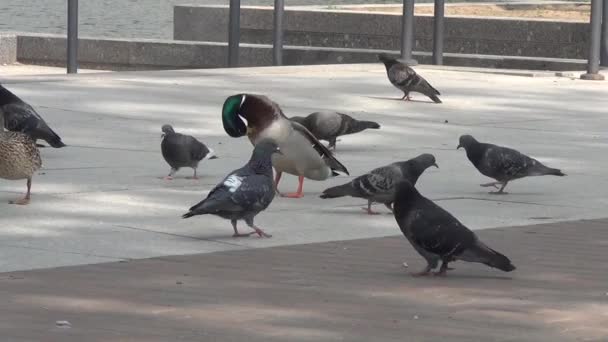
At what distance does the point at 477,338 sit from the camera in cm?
666

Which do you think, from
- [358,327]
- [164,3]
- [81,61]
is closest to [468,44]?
[81,61]

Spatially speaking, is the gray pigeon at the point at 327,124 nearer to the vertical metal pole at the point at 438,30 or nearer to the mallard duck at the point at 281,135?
the mallard duck at the point at 281,135

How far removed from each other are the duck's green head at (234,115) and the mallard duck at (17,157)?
4.94ft

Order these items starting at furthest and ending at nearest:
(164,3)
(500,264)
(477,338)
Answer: (164,3), (500,264), (477,338)

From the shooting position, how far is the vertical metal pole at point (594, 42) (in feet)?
70.2

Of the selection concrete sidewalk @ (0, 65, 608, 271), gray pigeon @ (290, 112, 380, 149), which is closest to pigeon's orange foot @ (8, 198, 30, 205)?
concrete sidewalk @ (0, 65, 608, 271)

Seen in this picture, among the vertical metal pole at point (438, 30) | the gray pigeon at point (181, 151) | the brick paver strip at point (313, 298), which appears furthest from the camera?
the vertical metal pole at point (438, 30)

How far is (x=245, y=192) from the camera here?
9.02 meters

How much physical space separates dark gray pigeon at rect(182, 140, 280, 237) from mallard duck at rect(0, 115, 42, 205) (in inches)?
75.6

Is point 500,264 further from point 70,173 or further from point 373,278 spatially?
point 70,173

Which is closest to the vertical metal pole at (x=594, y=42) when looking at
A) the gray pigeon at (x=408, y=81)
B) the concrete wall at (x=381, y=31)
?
the gray pigeon at (x=408, y=81)

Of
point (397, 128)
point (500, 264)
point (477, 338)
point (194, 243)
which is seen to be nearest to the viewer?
point (477, 338)

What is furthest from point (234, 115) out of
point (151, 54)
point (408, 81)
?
point (151, 54)

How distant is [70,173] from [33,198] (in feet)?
4.61
